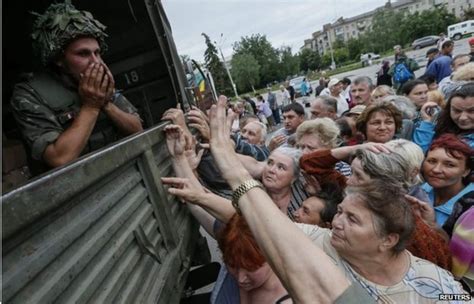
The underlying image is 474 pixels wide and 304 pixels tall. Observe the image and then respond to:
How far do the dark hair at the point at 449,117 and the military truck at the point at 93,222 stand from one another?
Answer: 2.23 m

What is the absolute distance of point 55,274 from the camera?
0.78 m

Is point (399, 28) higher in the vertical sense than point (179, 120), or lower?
lower

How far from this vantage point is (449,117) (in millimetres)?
3021

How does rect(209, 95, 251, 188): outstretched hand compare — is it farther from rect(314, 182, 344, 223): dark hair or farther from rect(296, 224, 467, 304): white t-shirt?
rect(314, 182, 344, 223): dark hair

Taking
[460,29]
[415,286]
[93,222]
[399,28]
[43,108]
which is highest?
[43,108]

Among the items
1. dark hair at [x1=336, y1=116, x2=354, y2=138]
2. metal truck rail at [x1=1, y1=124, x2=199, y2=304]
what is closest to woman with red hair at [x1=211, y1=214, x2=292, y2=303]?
metal truck rail at [x1=1, y1=124, x2=199, y2=304]

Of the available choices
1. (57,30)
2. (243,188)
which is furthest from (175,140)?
(243,188)

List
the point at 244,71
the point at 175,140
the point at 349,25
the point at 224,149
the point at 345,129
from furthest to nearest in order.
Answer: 1. the point at 349,25
2. the point at 244,71
3. the point at 345,129
4. the point at 175,140
5. the point at 224,149

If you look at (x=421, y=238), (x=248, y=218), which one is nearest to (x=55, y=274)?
(x=248, y=218)

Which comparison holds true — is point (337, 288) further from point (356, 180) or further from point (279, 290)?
point (356, 180)

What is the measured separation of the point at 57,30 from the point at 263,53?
238ft

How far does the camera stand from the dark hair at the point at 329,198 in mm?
2139

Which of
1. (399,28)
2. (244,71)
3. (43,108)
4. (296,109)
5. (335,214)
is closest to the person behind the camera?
(43,108)

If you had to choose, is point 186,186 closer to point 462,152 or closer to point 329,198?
point 329,198
